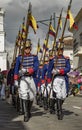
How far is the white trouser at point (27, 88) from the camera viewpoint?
48.5 feet

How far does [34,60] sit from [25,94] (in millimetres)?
984

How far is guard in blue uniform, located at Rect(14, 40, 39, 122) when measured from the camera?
14.8 m

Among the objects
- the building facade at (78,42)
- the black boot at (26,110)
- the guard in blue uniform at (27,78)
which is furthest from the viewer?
the building facade at (78,42)

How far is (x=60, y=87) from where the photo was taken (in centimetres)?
1569

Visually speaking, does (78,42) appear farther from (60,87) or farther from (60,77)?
(60,87)

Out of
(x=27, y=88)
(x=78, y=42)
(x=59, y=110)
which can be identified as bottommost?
(x=59, y=110)

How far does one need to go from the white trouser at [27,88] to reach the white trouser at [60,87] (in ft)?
3.15

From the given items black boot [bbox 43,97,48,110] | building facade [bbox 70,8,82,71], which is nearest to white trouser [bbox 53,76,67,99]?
black boot [bbox 43,97,48,110]

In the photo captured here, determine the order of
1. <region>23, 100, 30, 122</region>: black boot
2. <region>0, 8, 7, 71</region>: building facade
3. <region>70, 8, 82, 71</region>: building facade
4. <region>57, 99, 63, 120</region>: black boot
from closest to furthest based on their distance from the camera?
1. <region>23, 100, 30, 122</region>: black boot
2. <region>57, 99, 63, 120</region>: black boot
3. <region>70, 8, 82, 71</region>: building facade
4. <region>0, 8, 7, 71</region>: building facade

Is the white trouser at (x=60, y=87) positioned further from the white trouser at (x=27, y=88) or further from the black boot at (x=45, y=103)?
the black boot at (x=45, y=103)

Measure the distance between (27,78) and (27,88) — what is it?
0.28 metres

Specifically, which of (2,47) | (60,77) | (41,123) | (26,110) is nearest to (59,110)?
(60,77)

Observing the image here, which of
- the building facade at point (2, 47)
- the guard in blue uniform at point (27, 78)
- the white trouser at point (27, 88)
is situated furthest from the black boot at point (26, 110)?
the building facade at point (2, 47)

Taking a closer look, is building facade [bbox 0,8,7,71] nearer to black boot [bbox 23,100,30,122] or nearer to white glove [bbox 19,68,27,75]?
white glove [bbox 19,68,27,75]
